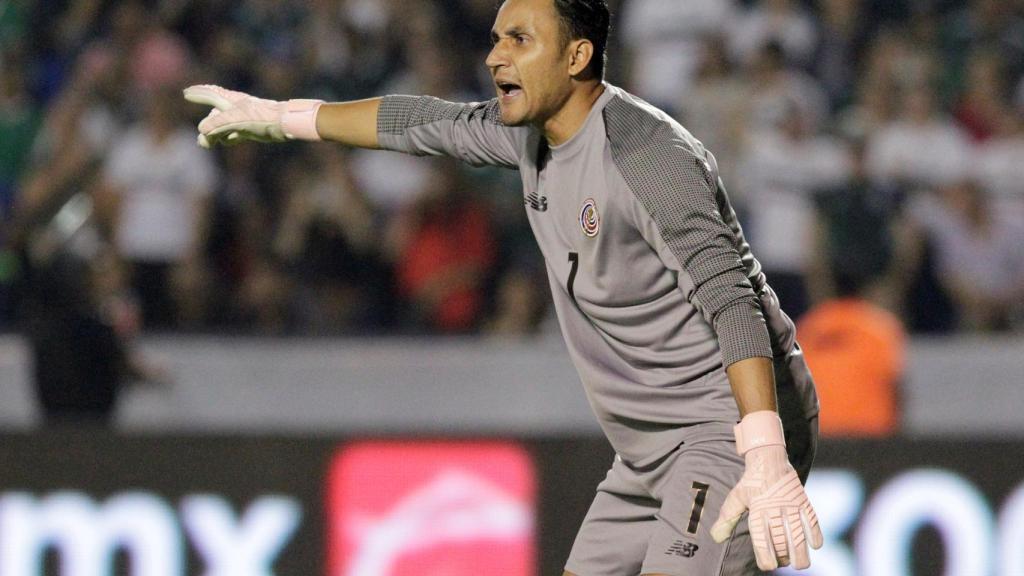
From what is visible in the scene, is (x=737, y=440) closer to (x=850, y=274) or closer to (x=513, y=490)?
(x=513, y=490)

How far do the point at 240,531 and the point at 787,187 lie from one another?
3.13 meters

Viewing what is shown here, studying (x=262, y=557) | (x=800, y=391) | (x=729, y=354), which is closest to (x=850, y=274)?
(x=262, y=557)

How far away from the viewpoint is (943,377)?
7.76 metres

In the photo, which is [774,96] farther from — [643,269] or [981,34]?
[643,269]

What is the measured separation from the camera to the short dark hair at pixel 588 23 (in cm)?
371

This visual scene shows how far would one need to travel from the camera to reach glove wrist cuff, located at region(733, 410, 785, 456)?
11.0ft

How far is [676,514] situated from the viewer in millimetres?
3641

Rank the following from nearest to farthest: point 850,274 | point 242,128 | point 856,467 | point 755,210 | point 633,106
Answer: point 633,106, point 242,128, point 856,467, point 850,274, point 755,210

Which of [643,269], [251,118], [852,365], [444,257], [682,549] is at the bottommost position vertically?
[682,549]

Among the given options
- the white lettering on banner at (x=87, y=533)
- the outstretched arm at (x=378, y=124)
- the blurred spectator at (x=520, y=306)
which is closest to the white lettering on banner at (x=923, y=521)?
the blurred spectator at (x=520, y=306)

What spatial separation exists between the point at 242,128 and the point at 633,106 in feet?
3.41

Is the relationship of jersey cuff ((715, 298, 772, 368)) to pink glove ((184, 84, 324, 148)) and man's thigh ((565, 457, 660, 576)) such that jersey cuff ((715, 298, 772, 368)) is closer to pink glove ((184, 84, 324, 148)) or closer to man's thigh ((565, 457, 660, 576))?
man's thigh ((565, 457, 660, 576))

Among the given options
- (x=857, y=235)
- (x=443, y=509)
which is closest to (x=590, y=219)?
(x=443, y=509)

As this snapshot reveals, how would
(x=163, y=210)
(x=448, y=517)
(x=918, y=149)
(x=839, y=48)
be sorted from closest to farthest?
(x=448, y=517)
(x=163, y=210)
(x=918, y=149)
(x=839, y=48)
